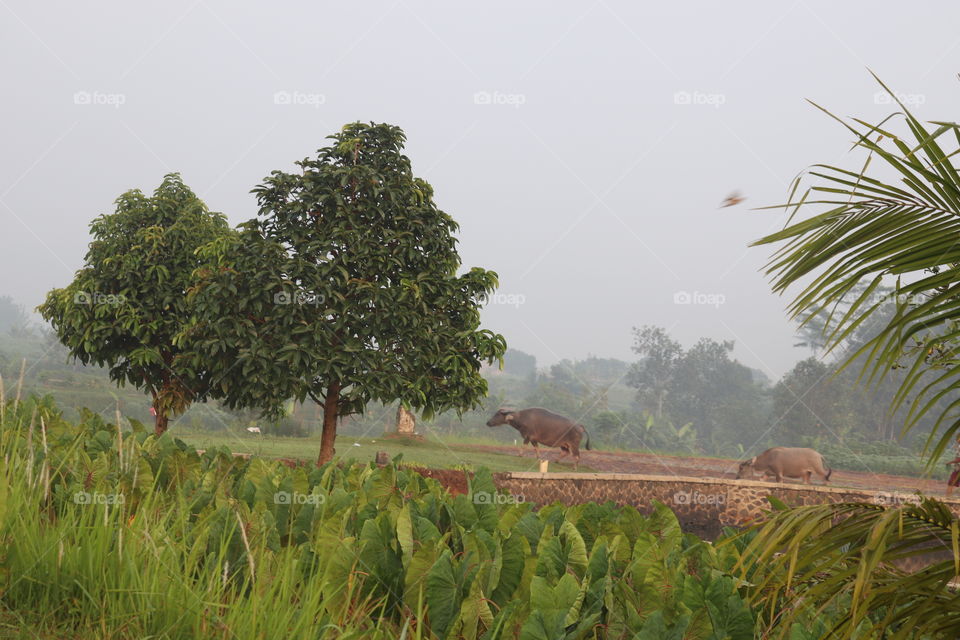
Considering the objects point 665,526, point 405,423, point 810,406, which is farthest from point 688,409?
point 665,526

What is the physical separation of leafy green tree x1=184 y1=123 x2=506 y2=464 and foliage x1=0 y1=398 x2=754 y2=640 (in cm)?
763

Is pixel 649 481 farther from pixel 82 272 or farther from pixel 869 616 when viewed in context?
pixel 869 616

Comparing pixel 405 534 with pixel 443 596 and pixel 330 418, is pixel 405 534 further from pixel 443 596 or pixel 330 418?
pixel 330 418

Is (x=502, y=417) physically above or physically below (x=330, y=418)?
above

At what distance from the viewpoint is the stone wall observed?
16.9 metres

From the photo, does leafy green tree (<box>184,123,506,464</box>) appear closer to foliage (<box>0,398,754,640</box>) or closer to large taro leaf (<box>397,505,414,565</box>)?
foliage (<box>0,398,754,640</box>)

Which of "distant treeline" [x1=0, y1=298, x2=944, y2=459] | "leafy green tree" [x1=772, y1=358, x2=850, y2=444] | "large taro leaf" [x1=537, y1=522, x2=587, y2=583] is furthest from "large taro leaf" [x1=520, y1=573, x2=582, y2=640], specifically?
"leafy green tree" [x1=772, y1=358, x2=850, y2=444]

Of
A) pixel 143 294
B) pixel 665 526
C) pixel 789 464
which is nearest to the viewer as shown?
pixel 665 526

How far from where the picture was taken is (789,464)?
928 inches

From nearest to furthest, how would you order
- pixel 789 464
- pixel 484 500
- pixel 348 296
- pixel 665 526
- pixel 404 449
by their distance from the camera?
pixel 665 526, pixel 484 500, pixel 348 296, pixel 789 464, pixel 404 449

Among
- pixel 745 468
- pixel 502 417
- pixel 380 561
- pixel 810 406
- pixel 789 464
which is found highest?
pixel 810 406

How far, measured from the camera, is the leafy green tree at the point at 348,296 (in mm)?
11562

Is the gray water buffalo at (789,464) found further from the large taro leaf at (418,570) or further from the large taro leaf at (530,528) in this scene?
the large taro leaf at (418,570)

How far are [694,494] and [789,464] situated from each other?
712 cm
